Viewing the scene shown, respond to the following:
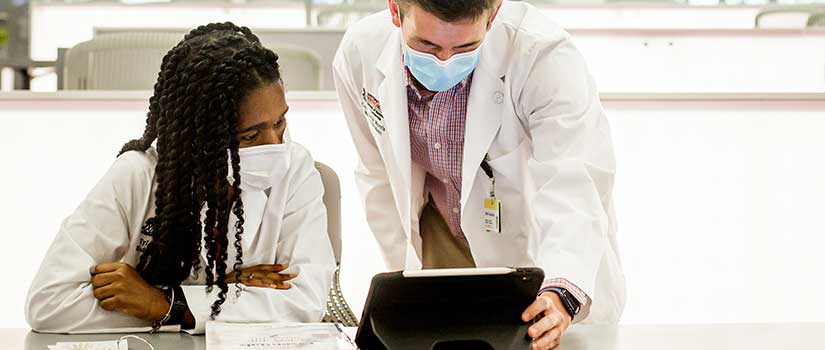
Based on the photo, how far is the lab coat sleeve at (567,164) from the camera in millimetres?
1536

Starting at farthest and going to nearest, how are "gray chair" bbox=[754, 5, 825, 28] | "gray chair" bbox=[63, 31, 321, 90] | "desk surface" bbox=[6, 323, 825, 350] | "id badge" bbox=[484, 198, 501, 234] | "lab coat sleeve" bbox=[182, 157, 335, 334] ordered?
"gray chair" bbox=[754, 5, 825, 28] < "gray chair" bbox=[63, 31, 321, 90] < "id badge" bbox=[484, 198, 501, 234] < "lab coat sleeve" bbox=[182, 157, 335, 334] < "desk surface" bbox=[6, 323, 825, 350]

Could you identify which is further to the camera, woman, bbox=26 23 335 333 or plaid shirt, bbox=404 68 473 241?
plaid shirt, bbox=404 68 473 241

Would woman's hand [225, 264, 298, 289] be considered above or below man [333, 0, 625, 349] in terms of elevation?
below

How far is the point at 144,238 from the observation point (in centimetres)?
156

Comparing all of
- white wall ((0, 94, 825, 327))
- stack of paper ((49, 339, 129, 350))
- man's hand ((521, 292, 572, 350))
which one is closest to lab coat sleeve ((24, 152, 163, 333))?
stack of paper ((49, 339, 129, 350))

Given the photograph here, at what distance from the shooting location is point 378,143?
1889 mm

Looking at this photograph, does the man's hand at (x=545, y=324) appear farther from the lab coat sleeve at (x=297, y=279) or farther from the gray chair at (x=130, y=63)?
the gray chair at (x=130, y=63)

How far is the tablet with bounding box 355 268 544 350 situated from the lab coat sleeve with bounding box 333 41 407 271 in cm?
70

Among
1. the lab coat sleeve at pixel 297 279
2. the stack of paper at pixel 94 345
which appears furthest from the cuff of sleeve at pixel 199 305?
the stack of paper at pixel 94 345

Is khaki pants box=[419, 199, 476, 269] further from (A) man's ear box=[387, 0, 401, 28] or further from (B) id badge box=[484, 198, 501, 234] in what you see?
(A) man's ear box=[387, 0, 401, 28]

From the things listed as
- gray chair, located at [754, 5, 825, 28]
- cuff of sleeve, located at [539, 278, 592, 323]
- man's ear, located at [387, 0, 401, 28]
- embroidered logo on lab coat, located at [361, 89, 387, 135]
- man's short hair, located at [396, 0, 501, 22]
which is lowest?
cuff of sleeve, located at [539, 278, 592, 323]

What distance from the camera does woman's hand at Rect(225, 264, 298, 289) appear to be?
5.16ft

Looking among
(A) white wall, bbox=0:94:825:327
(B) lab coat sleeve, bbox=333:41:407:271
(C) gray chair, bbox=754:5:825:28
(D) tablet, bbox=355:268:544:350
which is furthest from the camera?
(C) gray chair, bbox=754:5:825:28

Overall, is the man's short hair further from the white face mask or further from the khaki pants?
the khaki pants
